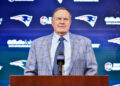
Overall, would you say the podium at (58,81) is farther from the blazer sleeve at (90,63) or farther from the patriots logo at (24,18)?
the patriots logo at (24,18)

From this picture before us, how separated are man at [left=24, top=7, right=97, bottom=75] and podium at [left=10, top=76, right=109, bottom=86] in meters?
0.86

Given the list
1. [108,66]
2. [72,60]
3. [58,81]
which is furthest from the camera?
[108,66]

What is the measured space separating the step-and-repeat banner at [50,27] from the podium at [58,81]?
2351mm

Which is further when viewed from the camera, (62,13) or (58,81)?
(62,13)

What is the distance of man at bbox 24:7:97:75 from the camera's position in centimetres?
312

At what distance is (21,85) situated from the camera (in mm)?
2201

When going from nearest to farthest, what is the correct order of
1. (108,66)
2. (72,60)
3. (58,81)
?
1. (58,81)
2. (72,60)
3. (108,66)

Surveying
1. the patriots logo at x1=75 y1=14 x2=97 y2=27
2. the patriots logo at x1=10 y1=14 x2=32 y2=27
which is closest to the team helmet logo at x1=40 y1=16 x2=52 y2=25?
the patriots logo at x1=10 y1=14 x2=32 y2=27

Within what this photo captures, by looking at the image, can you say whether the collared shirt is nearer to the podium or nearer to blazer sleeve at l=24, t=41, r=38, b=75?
blazer sleeve at l=24, t=41, r=38, b=75

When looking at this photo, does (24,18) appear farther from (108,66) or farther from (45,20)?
(108,66)

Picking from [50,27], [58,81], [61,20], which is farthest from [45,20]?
Answer: [58,81]

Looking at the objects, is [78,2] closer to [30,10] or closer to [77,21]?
[77,21]

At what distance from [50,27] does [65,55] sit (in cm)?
149

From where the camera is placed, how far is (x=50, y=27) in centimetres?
455
